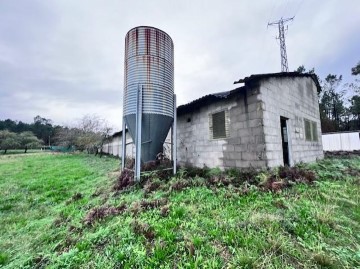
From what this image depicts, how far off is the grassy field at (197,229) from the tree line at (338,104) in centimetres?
2671

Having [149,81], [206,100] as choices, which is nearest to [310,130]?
[206,100]

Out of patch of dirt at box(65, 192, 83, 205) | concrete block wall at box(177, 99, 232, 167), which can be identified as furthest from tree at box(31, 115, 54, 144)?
patch of dirt at box(65, 192, 83, 205)

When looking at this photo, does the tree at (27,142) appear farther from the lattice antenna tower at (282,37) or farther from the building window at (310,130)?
the building window at (310,130)

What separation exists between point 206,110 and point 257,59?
870 centimetres

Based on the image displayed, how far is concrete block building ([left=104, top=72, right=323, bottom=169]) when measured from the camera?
5262mm

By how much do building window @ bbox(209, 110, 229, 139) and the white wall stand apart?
1256 cm

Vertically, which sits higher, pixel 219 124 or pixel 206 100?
pixel 206 100

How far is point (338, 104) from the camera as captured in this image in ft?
87.1

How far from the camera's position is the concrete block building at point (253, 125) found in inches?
207

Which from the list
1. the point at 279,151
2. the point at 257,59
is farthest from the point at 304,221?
the point at 257,59

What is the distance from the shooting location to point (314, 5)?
28.0 ft

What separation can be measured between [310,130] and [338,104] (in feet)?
83.3

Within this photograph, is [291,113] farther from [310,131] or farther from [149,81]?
[149,81]

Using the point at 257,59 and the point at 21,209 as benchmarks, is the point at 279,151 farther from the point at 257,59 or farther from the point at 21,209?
the point at 257,59
